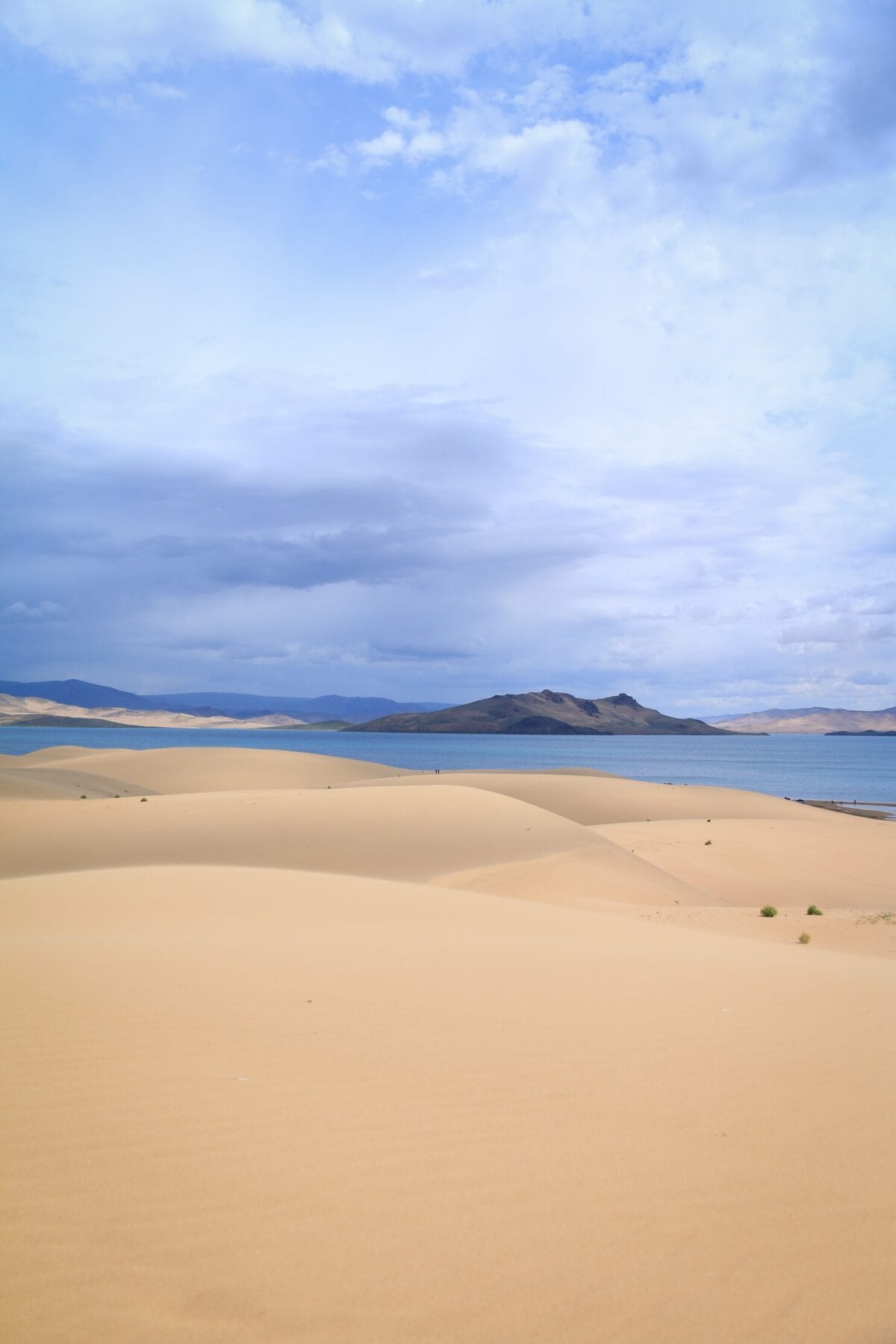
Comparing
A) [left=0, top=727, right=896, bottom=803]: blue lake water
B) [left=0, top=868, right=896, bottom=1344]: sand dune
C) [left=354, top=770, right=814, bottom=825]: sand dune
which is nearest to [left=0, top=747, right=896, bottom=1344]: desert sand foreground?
[left=0, top=868, right=896, bottom=1344]: sand dune

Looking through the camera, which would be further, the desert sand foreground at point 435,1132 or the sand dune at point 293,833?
the sand dune at point 293,833

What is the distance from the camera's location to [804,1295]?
9.84 ft

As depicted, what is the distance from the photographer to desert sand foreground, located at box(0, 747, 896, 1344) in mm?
2902

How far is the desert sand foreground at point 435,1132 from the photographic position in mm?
2902

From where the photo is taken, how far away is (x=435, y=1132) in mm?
4066

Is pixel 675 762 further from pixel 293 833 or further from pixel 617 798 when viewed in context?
pixel 293 833

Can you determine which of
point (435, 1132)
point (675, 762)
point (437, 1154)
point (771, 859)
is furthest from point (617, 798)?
point (675, 762)

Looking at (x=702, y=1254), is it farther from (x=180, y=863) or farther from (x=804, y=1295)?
(x=180, y=863)

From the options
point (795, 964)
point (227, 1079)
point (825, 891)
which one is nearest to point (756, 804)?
point (825, 891)

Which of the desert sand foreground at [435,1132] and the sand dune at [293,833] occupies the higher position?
the desert sand foreground at [435,1132]

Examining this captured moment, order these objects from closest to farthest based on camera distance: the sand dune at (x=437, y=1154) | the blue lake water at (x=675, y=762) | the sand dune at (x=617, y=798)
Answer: the sand dune at (x=437, y=1154)
the sand dune at (x=617, y=798)
the blue lake water at (x=675, y=762)

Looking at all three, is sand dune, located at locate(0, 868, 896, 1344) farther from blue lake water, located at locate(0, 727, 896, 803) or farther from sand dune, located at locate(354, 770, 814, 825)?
blue lake water, located at locate(0, 727, 896, 803)

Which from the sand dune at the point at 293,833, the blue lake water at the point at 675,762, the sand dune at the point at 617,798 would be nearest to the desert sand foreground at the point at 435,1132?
the sand dune at the point at 293,833

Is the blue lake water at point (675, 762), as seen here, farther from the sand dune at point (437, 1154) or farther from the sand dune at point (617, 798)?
the sand dune at point (437, 1154)
